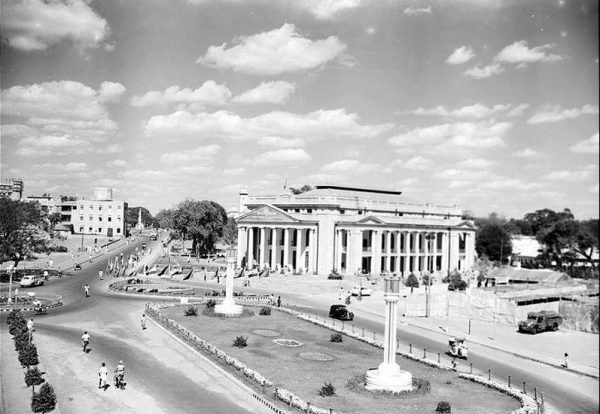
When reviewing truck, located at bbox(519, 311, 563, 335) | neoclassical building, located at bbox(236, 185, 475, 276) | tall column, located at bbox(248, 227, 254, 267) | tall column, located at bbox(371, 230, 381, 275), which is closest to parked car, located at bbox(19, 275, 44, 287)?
tall column, located at bbox(248, 227, 254, 267)

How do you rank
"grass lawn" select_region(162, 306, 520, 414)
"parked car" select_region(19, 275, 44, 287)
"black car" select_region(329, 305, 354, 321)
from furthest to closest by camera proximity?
1. "parked car" select_region(19, 275, 44, 287)
2. "black car" select_region(329, 305, 354, 321)
3. "grass lawn" select_region(162, 306, 520, 414)

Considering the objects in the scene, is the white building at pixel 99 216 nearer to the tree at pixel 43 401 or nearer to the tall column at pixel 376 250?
the tall column at pixel 376 250

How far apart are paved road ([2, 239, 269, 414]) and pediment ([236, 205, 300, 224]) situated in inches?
1891

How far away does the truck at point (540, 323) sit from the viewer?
52688 millimetres

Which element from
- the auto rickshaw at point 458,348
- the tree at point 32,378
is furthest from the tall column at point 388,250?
the tree at point 32,378

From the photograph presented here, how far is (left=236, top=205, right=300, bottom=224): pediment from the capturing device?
324 feet

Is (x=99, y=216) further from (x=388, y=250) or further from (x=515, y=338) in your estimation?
(x=515, y=338)

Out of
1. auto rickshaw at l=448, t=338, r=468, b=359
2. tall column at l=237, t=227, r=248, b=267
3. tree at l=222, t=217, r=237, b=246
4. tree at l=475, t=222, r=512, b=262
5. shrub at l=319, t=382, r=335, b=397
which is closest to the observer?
shrub at l=319, t=382, r=335, b=397

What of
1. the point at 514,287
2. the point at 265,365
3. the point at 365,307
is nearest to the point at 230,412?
the point at 265,365

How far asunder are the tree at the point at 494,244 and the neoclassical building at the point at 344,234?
2607 centimetres

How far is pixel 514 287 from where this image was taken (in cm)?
8106

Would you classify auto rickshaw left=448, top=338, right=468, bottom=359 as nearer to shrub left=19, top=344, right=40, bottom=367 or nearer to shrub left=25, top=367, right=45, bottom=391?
shrub left=25, top=367, right=45, bottom=391

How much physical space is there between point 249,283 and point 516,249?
95463 millimetres

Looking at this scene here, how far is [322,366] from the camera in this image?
3419 cm
